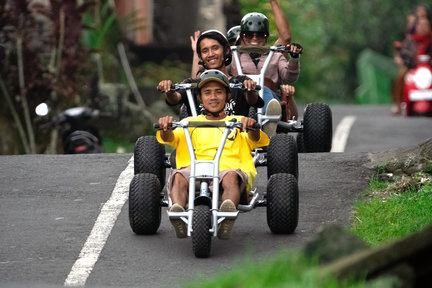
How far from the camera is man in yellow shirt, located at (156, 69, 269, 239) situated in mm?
9656

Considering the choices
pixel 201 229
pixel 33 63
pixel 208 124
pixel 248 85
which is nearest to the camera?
pixel 201 229

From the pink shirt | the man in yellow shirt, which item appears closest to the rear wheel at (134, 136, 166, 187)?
the man in yellow shirt

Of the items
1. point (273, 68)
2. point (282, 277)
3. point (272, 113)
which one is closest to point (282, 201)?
point (272, 113)

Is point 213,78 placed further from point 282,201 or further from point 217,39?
point 217,39

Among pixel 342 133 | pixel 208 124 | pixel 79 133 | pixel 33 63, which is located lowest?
pixel 342 133

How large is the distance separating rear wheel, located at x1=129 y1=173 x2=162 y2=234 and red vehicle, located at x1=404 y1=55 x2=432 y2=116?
13.2 metres

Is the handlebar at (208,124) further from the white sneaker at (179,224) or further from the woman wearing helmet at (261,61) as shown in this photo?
the woman wearing helmet at (261,61)

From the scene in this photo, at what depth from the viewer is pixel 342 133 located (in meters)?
20.8

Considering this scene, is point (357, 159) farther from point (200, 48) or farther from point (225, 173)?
point (225, 173)

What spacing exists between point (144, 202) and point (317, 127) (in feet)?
14.6

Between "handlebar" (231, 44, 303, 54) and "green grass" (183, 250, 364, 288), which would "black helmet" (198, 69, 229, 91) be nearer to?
"handlebar" (231, 44, 303, 54)

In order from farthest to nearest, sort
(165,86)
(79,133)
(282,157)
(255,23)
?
(79,133)
(255,23)
(282,157)
(165,86)

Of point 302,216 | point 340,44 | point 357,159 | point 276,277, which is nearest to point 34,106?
point 357,159

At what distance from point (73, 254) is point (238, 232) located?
1382 millimetres
